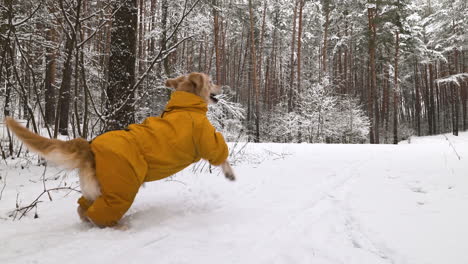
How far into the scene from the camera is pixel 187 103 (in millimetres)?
2570

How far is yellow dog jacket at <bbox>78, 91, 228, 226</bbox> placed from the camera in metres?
2.00

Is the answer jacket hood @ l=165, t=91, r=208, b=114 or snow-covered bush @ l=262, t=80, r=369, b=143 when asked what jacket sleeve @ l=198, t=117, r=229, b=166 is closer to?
jacket hood @ l=165, t=91, r=208, b=114

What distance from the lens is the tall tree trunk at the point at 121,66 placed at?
451cm

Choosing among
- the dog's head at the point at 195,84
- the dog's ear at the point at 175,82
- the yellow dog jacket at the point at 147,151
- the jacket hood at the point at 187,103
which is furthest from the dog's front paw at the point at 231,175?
the dog's ear at the point at 175,82

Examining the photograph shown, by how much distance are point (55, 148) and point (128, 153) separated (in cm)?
51

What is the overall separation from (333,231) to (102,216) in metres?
1.73

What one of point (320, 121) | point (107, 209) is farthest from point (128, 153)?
point (320, 121)

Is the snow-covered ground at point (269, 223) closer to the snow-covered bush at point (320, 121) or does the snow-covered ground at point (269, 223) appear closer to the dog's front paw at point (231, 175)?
the dog's front paw at point (231, 175)

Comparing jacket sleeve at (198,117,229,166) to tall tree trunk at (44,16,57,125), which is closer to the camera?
jacket sleeve at (198,117,229,166)

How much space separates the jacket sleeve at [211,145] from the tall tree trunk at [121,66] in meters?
2.59

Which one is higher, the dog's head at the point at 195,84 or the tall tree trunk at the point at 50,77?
the tall tree trunk at the point at 50,77

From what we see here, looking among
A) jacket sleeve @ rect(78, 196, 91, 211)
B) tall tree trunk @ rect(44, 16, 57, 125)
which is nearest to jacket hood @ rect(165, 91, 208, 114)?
jacket sleeve @ rect(78, 196, 91, 211)

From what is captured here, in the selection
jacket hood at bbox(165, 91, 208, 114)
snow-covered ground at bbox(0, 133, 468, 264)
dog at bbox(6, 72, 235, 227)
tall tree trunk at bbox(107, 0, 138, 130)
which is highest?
tall tree trunk at bbox(107, 0, 138, 130)

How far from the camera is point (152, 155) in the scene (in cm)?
222
